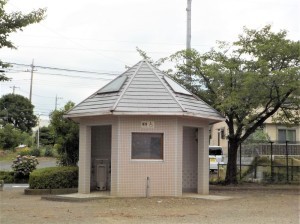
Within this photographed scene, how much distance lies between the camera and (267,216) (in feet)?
38.3

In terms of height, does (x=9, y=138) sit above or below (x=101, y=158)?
above

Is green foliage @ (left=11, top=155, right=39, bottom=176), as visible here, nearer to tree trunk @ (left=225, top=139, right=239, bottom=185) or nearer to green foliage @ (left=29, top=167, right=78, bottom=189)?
green foliage @ (left=29, top=167, right=78, bottom=189)

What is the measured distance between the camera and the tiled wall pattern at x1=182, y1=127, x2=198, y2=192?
1825 cm

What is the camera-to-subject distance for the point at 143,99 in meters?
16.3

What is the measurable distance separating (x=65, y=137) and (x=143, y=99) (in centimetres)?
537

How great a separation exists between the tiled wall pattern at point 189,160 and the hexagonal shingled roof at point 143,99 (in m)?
1.52

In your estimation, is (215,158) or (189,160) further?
(215,158)

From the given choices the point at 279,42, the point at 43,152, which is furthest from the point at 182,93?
the point at 43,152

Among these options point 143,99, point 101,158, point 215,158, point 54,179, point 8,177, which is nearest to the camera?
point 143,99

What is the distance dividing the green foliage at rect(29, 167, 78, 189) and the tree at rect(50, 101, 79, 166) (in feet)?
6.31

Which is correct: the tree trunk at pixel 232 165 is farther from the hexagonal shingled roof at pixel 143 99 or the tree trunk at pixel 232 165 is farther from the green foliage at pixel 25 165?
the green foliage at pixel 25 165

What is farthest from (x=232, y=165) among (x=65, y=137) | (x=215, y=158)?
(x=215, y=158)

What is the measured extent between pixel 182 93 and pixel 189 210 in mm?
5581

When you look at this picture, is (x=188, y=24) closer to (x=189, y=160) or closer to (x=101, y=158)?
(x=189, y=160)
